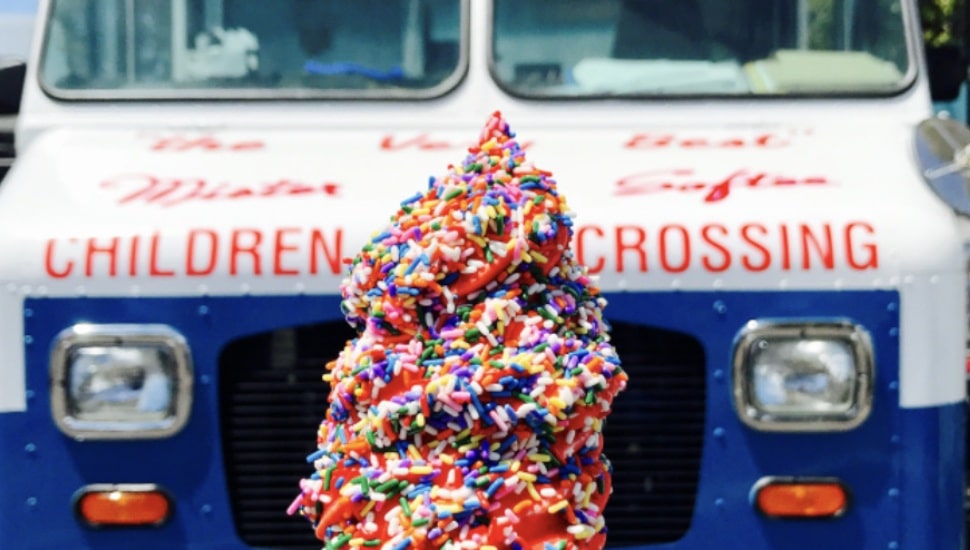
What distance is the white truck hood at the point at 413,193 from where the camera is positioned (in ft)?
10.4

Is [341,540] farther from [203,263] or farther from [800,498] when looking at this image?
[800,498]

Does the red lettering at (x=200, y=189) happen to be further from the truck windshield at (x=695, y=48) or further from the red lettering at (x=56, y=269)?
the truck windshield at (x=695, y=48)

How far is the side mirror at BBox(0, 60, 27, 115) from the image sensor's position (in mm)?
4109

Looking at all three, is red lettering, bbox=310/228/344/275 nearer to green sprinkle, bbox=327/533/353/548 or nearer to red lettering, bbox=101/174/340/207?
Result: red lettering, bbox=101/174/340/207

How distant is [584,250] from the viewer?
3160mm

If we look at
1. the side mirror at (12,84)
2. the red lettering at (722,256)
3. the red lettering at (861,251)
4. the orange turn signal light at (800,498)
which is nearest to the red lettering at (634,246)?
the red lettering at (722,256)

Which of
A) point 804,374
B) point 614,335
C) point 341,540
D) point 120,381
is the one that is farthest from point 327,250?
point 804,374

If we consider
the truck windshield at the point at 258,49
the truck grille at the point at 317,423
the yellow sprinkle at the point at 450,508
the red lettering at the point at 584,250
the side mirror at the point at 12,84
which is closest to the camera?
the yellow sprinkle at the point at 450,508

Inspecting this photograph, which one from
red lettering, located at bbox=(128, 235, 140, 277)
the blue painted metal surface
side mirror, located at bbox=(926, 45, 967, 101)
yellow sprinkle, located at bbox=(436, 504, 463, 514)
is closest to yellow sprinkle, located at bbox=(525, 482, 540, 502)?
yellow sprinkle, located at bbox=(436, 504, 463, 514)

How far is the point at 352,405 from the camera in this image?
2561mm

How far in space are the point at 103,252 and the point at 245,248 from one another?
28cm

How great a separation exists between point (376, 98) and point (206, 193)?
0.66m

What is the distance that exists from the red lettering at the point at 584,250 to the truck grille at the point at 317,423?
0.47ft

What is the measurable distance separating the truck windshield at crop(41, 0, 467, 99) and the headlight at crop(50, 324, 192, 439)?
90 cm
